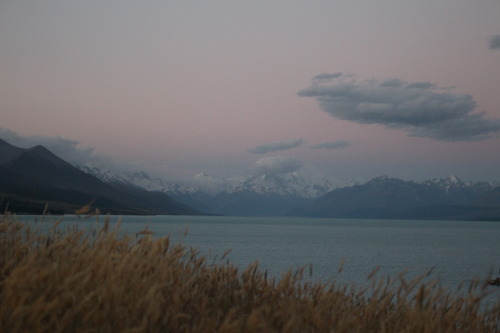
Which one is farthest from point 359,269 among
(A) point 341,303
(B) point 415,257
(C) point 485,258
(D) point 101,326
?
(D) point 101,326

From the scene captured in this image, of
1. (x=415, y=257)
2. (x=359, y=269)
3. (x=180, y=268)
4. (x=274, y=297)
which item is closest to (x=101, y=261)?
(x=180, y=268)

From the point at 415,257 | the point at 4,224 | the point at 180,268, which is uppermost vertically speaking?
the point at 4,224

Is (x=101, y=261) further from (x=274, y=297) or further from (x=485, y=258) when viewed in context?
(x=485, y=258)

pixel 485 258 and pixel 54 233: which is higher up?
pixel 54 233

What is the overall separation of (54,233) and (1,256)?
1.76 meters

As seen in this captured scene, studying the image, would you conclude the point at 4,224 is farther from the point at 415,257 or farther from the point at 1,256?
the point at 415,257

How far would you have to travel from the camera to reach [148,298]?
7.38m

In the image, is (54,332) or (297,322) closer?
(54,332)

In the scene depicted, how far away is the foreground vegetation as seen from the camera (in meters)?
6.98

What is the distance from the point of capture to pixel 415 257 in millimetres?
105000

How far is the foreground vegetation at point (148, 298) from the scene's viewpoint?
6984 mm

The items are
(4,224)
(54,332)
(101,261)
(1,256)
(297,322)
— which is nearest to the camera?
(54,332)

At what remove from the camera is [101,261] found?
27.2 feet

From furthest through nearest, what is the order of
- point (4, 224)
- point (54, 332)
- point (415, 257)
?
point (415, 257) → point (4, 224) → point (54, 332)
